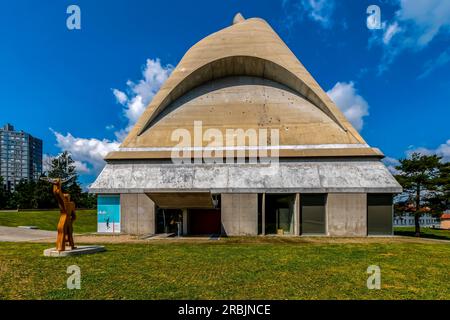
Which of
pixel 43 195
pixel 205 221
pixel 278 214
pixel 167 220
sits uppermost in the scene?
pixel 278 214

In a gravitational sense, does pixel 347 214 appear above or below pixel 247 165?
below

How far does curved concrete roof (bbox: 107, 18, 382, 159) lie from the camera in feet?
79.8

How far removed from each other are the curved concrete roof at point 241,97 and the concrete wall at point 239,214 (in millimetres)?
5736

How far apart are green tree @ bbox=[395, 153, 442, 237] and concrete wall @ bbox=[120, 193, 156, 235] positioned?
2457 cm

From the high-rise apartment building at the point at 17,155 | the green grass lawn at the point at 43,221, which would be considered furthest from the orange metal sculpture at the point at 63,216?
the high-rise apartment building at the point at 17,155

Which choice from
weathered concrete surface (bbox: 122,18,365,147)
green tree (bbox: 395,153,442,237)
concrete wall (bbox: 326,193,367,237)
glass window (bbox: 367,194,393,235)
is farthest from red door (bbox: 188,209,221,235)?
green tree (bbox: 395,153,442,237)

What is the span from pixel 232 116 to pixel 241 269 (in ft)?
58.6

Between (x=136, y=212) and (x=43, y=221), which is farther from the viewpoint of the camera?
(x=43, y=221)

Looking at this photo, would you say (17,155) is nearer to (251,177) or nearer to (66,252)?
(251,177)

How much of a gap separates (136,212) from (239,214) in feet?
25.6

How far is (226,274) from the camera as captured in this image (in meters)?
9.25

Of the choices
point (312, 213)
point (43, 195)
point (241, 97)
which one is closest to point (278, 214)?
point (312, 213)

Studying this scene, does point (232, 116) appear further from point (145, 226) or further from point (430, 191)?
point (430, 191)

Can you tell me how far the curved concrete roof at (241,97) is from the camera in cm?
2433
